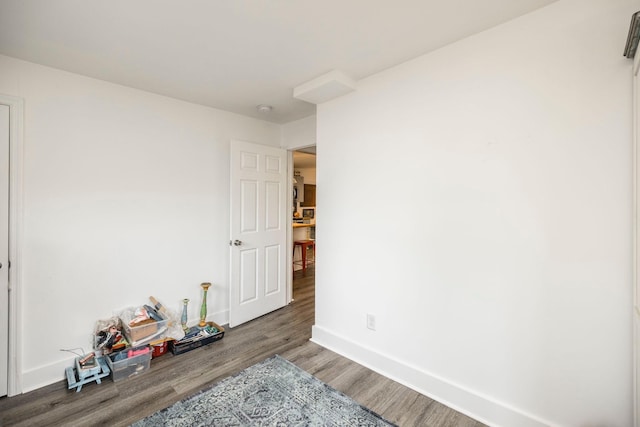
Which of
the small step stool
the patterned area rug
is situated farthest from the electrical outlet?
the small step stool

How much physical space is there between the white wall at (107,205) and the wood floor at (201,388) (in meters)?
0.37

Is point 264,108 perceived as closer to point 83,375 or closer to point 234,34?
point 234,34

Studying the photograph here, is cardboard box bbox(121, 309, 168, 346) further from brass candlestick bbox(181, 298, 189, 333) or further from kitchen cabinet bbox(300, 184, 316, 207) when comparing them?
kitchen cabinet bbox(300, 184, 316, 207)

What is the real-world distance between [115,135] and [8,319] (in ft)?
5.08

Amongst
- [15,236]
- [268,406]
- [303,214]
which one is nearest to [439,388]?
[268,406]

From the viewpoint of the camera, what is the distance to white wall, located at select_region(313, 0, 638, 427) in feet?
4.45

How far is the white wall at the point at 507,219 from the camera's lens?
1355 mm

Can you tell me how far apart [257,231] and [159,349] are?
1456 millimetres

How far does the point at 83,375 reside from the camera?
2.06m

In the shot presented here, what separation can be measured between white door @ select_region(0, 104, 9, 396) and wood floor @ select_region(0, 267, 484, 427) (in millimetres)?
252

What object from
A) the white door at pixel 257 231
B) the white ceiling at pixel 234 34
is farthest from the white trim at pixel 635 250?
the white door at pixel 257 231

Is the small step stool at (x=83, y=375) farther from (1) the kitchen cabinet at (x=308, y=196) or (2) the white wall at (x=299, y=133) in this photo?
(1) the kitchen cabinet at (x=308, y=196)

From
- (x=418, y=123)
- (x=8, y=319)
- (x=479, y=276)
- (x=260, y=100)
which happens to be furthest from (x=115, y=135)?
(x=479, y=276)

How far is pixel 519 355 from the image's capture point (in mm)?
1595
